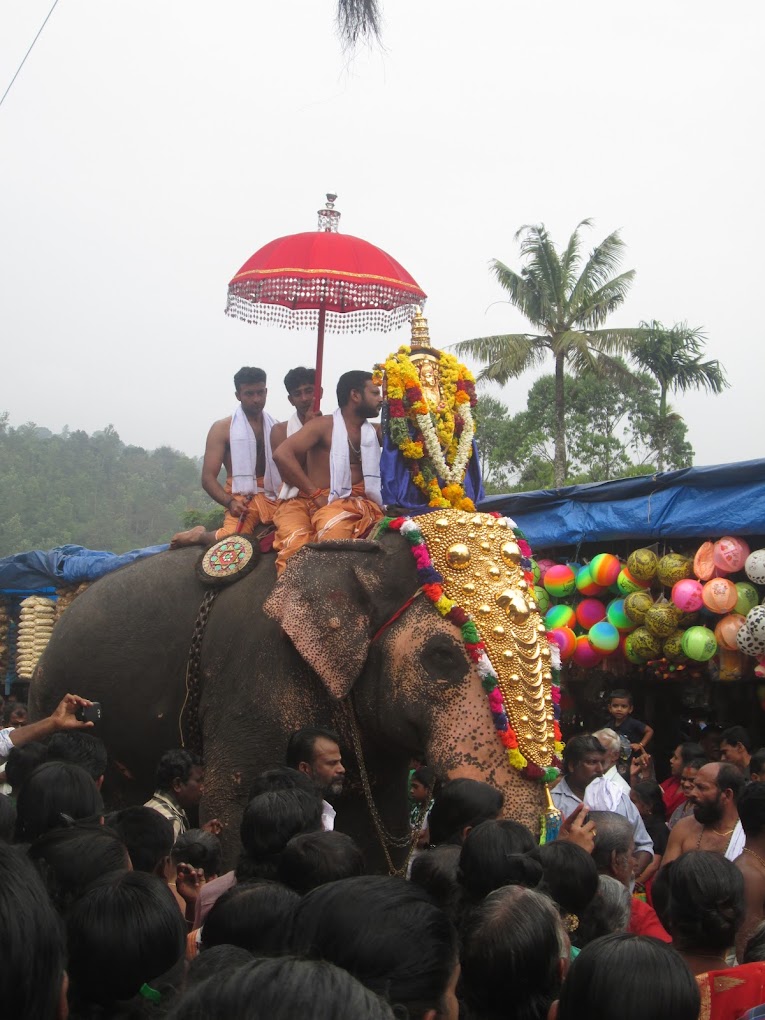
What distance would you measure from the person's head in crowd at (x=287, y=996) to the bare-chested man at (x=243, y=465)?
5.79 meters

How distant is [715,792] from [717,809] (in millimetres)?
83

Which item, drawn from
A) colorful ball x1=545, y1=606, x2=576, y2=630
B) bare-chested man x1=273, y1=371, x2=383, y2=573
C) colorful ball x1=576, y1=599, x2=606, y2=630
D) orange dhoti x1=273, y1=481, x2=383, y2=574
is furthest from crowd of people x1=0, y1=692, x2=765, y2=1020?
colorful ball x1=545, y1=606, x2=576, y2=630

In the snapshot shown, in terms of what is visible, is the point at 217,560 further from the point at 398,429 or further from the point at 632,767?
the point at 632,767

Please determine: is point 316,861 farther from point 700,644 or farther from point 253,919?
point 700,644

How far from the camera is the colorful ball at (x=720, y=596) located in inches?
301

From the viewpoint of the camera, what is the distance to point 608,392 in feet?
100

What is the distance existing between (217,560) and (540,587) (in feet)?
10.8

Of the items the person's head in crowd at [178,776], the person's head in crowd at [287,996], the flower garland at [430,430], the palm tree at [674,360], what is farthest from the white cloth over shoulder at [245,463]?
the palm tree at [674,360]

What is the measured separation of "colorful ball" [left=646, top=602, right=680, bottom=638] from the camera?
8.09m

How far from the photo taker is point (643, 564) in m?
8.27

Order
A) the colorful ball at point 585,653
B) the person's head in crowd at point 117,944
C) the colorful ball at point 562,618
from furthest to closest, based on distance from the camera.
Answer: the colorful ball at point 562,618 < the colorful ball at point 585,653 < the person's head in crowd at point 117,944

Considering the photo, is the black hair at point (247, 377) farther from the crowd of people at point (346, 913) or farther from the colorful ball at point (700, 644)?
the colorful ball at point (700, 644)

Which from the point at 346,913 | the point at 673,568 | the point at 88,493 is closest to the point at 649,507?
the point at 673,568

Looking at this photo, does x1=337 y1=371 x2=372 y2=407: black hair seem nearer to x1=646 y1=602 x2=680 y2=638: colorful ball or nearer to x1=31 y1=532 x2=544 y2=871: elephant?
x1=31 y1=532 x2=544 y2=871: elephant
